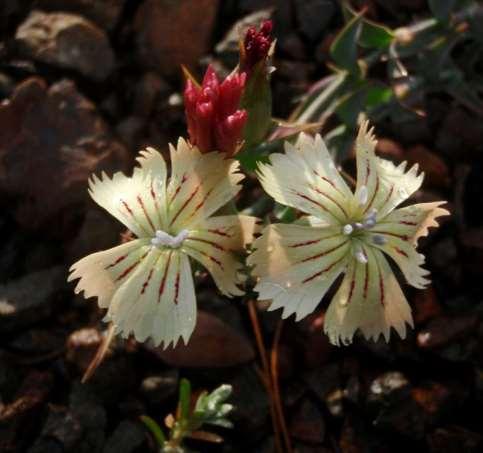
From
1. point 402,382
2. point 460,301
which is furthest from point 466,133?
point 402,382

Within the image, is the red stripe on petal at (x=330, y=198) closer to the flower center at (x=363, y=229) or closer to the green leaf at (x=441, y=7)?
the flower center at (x=363, y=229)

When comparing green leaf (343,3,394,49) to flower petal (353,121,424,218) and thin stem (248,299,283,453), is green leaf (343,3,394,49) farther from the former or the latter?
thin stem (248,299,283,453)

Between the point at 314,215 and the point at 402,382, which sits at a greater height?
the point at 314,215

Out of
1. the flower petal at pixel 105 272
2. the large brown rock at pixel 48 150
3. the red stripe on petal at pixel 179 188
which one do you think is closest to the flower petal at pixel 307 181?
the red stripe on petal at pixel 179 188

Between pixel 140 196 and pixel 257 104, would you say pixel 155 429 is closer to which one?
pixel 140 196

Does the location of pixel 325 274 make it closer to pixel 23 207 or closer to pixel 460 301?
pixel 460 301

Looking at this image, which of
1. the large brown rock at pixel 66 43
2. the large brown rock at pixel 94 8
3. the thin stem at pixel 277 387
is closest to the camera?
the thin stem at pixel 277 387

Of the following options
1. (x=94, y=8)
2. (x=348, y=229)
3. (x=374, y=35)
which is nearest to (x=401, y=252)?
(x=348, y=229)

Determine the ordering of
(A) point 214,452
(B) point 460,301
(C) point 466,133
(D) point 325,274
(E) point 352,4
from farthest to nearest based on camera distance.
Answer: (E) point 352,4 → (C) point 466,133 → (B) point 460,301 → (A) point 214,452 → (D) point 325,274
